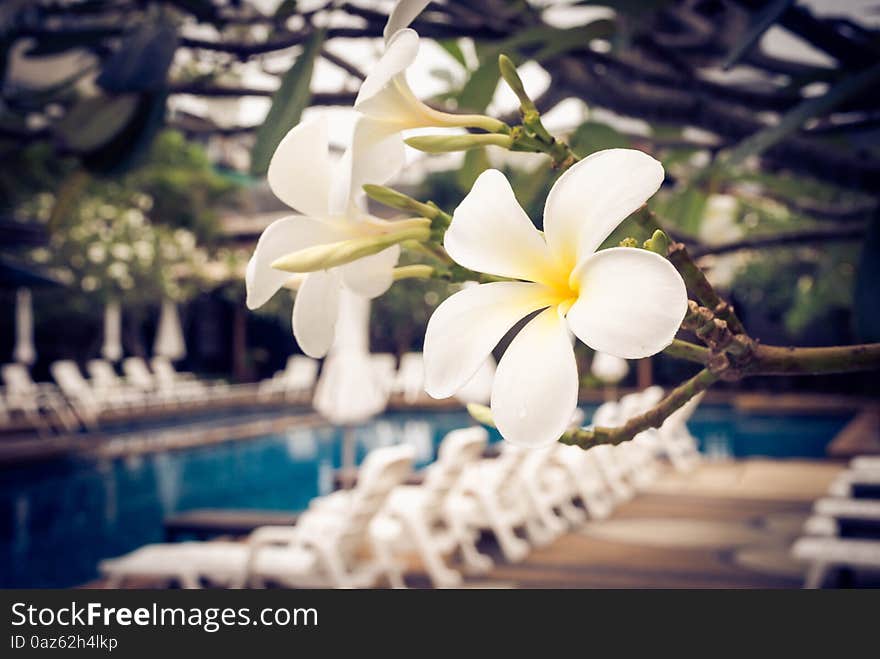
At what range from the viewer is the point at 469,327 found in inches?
11.1

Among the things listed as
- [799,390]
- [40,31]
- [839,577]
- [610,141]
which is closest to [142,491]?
[839,577]

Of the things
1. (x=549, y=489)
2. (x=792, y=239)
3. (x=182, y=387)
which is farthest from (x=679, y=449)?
(x=182, y=387)

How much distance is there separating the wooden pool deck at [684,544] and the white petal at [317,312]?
12.2ft

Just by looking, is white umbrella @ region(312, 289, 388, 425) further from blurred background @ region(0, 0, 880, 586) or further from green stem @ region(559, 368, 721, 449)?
green stem @ region(559, 368, 721, 449)

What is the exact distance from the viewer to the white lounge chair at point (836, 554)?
3.19m

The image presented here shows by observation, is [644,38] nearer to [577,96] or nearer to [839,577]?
[577,96]

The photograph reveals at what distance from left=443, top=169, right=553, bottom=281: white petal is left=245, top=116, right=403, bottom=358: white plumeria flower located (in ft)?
0.13

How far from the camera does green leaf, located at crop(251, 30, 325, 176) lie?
625mm

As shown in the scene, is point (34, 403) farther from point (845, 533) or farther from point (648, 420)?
point (648, 420)

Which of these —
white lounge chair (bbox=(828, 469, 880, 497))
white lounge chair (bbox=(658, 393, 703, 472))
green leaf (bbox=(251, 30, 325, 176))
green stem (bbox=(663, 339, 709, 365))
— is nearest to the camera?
green stem (bbox=(663, 339, 709, 365))

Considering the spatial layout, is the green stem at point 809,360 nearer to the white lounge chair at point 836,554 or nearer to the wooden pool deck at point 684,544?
the white lounge chair at point 836,554

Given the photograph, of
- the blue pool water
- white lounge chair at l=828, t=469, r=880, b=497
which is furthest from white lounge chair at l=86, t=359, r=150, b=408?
white lounge chair at l=828, t=469, r=880, b=497

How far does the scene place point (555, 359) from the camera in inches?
10.4

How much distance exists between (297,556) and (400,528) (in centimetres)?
62
